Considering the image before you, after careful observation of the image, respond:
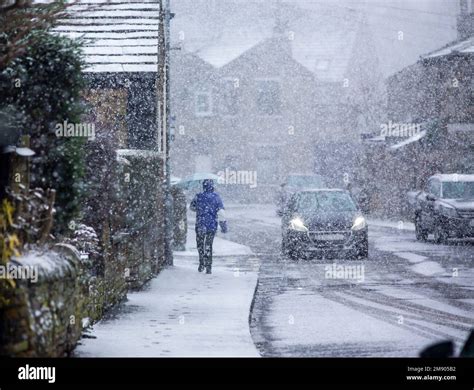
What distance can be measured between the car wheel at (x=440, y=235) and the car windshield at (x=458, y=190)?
1.28 metres

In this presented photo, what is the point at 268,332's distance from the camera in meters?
11.9

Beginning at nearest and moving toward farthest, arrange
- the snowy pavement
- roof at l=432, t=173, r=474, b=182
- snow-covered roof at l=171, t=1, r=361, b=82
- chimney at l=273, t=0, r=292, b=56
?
the snowy pavement → roof at l=432, t=173, r=474, b=182 → chimney at l=273, t=0, r=292, b=56 → snow-covered roof at l=171, t=1, r=361, b=82

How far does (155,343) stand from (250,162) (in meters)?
51.0

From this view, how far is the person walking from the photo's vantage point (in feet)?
62.4

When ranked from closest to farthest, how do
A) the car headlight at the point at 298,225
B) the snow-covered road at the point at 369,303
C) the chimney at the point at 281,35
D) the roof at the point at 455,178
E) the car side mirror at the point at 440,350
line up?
the car side mirror at the point at 440,350, the snow-covered road at the point at 369,303, the car headlight at the point at 298,225, the roof at the point at 455,178, the chimney at the point at 281,35

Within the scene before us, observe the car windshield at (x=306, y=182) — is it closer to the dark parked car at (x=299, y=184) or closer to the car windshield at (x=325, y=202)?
the dark parked car at (x=299, y=184)

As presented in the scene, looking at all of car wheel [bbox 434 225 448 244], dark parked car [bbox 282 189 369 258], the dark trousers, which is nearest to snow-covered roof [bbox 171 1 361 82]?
car wheel [bbox 434 225 448 244]

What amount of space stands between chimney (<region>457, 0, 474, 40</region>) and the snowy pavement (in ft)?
108

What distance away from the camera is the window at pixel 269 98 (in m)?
61.6

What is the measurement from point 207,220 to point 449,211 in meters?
10.0

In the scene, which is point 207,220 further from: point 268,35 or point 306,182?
point 268,35

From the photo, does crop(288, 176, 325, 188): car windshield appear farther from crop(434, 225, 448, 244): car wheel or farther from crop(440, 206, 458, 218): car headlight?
crop(440, 206, 458, 218): car headlight

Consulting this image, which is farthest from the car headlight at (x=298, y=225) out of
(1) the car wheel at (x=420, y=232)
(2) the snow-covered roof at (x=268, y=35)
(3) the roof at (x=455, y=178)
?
(2) the snow-covered roof at (x=268, y=35)

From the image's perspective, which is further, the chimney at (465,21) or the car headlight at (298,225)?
the chimney at (465,21)
